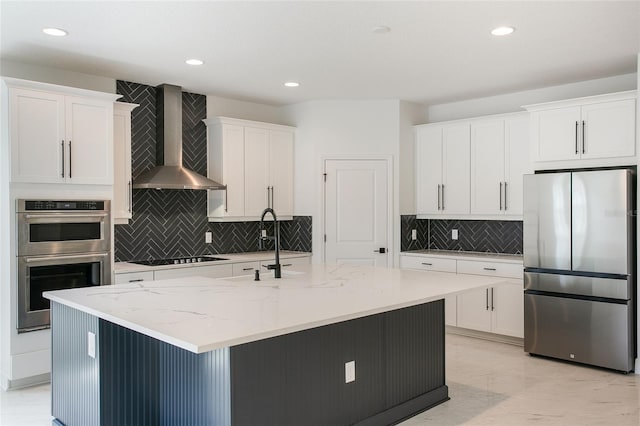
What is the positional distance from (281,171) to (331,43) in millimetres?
2467

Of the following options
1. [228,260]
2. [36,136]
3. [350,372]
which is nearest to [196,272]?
[228,260]

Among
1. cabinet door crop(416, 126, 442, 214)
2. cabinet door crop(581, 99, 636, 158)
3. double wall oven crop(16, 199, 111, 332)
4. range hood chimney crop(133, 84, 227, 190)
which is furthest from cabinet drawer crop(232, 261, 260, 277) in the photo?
cabinet door crop(581, 99, 636, 158)

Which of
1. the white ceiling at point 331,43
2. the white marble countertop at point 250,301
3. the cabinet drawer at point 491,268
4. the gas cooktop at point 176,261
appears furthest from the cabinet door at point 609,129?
the gas cooktop at point 176,261

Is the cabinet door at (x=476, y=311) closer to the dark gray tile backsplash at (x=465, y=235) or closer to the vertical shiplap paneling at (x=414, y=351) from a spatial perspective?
the dark gray tile backsplash at (x=465, y=235)

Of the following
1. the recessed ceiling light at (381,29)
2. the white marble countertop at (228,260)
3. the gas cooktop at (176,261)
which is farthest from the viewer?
the gas cooktop at (176,261)

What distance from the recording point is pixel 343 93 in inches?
226

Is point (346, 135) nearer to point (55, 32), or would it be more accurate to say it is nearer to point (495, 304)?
point (495, 304)

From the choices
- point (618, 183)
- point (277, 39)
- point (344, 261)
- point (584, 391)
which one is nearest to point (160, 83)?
point (277, 39)

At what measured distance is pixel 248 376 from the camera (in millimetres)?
2477

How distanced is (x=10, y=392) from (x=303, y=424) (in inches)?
101

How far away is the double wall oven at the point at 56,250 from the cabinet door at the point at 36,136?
0.23m

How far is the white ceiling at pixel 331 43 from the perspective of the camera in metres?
3.31

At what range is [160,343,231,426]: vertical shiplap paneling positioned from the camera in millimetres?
2424

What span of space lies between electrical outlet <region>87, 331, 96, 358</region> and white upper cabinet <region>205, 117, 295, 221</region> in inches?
113
